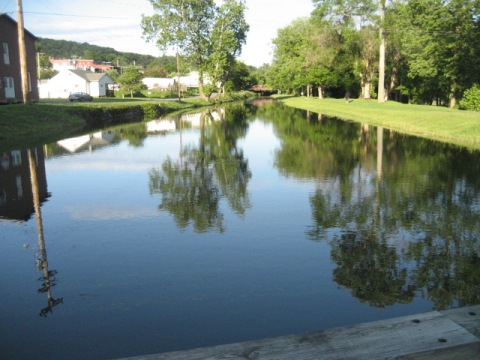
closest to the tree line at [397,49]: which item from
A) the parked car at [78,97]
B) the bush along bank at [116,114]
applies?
the bush along bank at [116,114]

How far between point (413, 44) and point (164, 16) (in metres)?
38.8

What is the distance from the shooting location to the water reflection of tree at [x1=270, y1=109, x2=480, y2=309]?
6.31 m

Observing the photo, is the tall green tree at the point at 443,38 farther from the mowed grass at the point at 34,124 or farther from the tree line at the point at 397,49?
the mowed grass at the point at 34,124

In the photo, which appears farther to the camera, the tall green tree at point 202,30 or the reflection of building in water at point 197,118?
the tall green tree at point 202,30

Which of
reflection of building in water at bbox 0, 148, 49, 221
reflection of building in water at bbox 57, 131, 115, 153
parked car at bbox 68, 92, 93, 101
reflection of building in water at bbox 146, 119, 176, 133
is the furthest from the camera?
parked car at bbox 68, 92, 93, 101

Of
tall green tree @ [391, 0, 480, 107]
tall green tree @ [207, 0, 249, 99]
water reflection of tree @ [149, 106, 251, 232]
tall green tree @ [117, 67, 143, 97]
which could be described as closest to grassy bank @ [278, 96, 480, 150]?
tall green tree @ [391, 0, 480, 107]

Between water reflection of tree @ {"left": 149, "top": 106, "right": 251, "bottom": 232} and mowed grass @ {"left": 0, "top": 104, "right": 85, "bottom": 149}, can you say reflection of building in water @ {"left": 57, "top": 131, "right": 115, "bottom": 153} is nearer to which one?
mowed grass @ {"left": 0, "top": 104, "right": 85, "bottom": 149}

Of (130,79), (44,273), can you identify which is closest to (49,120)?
(44,273)

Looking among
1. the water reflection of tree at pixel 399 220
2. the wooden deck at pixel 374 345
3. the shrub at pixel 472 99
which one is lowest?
the water reflection of tree at pixel 399 220

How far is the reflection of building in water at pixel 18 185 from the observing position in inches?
412

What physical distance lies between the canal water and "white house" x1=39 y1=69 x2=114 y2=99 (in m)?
73.4

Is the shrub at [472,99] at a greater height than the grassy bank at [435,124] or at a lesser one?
greater

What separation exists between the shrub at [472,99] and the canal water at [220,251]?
2944 cm

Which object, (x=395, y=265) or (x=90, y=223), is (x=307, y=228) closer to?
(x=395, y=265)
